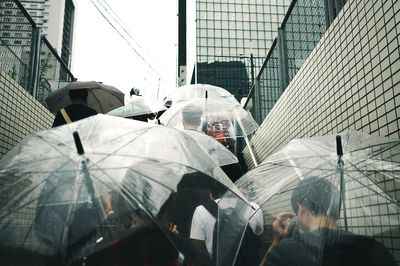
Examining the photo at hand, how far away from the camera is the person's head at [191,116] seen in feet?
18.1

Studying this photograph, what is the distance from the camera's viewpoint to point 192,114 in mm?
5574

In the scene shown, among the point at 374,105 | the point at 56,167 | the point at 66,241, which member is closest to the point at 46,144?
the point at 56,167

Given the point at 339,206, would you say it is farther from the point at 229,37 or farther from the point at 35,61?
the point at 229,37

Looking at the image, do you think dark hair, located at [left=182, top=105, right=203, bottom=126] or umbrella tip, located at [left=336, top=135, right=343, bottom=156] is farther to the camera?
dark hair, located at [left=182, top=105, right=203, bottom=126]

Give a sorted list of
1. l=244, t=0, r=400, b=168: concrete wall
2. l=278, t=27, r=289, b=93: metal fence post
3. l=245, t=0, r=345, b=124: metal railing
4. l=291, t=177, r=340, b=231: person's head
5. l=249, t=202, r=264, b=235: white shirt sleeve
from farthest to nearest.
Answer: l=278, t=27, r=289, b=93: metal fence post → l=245, t=0, r=345, b=124: metal railing → l=244, t=0, r=400, b=168: concrete wall → l=249, t=202, r=264, b=235: white shirt sleeve → l=291, t=177, r=340, b=231: person's head

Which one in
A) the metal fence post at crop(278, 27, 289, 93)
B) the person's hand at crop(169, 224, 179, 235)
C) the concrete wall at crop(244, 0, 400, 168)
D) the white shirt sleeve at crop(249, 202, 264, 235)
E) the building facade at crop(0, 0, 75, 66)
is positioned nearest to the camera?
the person's hand at crop(169, 224, 179, 235)

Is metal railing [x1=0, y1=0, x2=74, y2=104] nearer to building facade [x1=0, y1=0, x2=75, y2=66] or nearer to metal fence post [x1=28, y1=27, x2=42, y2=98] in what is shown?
metal fence post [x1=28, y1=27, x2=42, y2=98]

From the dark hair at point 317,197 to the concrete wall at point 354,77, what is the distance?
91cm

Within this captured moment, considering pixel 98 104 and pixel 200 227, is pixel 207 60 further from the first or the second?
pixel 200 227

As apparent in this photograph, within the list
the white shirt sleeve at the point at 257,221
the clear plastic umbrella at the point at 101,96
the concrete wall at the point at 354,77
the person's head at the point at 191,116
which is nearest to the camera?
the white shirt sleeve at the point at 257,221

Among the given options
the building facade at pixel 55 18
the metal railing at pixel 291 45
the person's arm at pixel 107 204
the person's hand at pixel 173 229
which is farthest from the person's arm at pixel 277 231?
the building facade at pixel 55 18

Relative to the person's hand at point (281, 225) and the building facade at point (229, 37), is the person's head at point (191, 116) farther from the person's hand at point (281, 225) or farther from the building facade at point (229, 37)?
the building facade at point (229, 37)

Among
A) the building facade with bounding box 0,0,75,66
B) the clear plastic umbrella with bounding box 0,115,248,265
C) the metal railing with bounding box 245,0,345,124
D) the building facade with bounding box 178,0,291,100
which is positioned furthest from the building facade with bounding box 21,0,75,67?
the clear plastic umbrella with bounding box 0,115,248,265

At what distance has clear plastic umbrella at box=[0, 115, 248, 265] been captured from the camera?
72.1 inches
